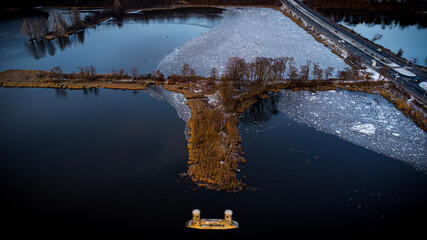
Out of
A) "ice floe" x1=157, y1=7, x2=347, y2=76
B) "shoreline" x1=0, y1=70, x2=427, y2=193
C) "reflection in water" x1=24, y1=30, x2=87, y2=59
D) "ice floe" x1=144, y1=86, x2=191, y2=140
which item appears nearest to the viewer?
"shoreline" x1=0, y1=70, x2=427, y2=193

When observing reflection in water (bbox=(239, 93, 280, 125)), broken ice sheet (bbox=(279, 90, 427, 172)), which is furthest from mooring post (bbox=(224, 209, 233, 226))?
broken ice sheet (bbox=(279, 90, 427, 172))

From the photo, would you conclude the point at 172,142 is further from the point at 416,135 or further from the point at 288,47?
the point at 288,47

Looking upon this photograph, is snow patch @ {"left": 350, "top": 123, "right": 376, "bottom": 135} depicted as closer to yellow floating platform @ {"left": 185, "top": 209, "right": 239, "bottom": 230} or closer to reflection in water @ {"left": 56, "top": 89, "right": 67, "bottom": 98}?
yellow floating platform @ {"left": 185, "top": 209, "right": 239, "bottom": 230}

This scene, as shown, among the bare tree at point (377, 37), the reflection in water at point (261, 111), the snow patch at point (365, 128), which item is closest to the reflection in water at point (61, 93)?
the reflection in water at point (261, 111)

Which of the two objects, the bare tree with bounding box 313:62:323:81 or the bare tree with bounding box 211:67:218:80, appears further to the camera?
the bare tree with bounding box 313:62:323:81

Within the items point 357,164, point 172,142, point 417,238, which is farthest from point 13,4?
point 417,238

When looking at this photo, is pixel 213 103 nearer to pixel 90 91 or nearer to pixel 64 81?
pixel 90 91

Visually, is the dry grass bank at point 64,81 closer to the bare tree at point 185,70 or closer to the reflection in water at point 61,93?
the reflection in water at point 61,93
